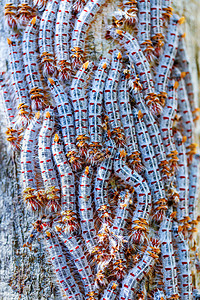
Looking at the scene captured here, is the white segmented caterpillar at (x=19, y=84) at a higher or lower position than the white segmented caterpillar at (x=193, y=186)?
higher

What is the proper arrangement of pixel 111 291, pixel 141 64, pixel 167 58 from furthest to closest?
pixel 167 58
pixel 141 64
pixel 111 291

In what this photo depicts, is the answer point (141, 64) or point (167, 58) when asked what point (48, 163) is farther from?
point (167, 58)

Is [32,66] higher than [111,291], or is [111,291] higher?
[32,66]

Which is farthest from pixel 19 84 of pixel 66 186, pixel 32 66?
pixel 66 186

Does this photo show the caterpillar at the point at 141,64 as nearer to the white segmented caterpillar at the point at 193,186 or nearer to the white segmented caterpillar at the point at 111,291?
the white segmented caterpillar at the point at 193,186

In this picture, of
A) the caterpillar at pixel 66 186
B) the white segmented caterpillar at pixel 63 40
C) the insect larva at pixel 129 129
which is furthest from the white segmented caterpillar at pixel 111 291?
the white segmented caterpillar at pixel 63 40

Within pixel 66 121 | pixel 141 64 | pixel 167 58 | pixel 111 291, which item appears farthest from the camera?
pixel 167 58

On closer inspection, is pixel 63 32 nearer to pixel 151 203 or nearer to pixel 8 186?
pixel 8 186
